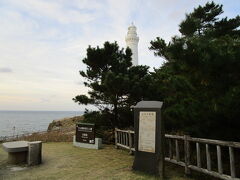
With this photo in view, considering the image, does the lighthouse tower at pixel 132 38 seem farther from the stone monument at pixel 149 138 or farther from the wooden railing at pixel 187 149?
the stone monument at pixel 149 138

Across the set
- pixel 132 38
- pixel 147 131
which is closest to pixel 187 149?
pixel 147 131

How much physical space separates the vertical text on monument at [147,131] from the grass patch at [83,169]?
0.71 m

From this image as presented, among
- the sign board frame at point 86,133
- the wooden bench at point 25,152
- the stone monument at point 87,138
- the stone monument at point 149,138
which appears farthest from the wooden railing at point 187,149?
the wooden bench at point 25,152

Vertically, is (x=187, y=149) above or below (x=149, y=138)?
below

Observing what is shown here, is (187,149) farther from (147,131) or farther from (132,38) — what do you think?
(132,38)

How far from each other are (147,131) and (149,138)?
19cm

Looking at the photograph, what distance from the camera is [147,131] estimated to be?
5898 millimetres

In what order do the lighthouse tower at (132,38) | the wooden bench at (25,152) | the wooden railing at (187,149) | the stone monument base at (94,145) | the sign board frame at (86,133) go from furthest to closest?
the lighthouse tower at (132,38)
the sign board frame at (86,133)
the stone monument base at (94,145)
the wooden bench at (25,152)
the wooden railing at (187,149)

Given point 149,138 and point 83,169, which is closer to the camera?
point 149,138

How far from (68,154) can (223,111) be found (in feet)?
21.1

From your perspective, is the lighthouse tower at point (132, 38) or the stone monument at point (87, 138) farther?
the lighthouse tower at point (132, 38)

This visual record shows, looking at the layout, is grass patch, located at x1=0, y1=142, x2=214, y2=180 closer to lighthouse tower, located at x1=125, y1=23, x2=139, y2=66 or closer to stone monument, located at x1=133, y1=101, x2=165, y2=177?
stone monument, located at x1=133, y1=101, x2=165, y2=177

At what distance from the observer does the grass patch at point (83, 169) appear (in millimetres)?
5754

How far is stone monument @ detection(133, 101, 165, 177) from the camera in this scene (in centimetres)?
562
